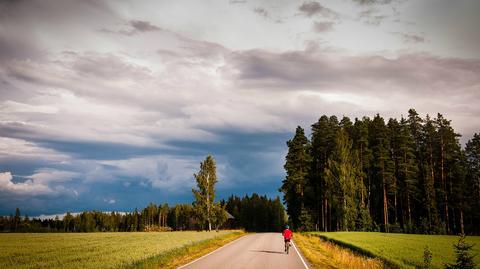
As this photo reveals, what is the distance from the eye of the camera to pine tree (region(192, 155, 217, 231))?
74.2 metres

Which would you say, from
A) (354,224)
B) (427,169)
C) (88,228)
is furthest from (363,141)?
(88,228)

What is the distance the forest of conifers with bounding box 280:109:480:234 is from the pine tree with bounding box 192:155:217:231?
1514 cm

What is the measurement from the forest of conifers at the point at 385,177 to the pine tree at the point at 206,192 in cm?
1514

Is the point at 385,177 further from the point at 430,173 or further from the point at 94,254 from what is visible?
the point at 94,254

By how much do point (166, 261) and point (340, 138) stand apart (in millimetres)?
48427

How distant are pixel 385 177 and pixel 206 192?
→ 114 ft

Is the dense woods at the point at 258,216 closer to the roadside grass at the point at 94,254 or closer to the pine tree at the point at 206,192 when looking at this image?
the pine tree at the point at 206,192

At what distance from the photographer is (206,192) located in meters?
76.2

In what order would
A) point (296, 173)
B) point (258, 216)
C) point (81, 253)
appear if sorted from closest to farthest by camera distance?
point (81, 253) → point (296, 173) → point (258, 216)

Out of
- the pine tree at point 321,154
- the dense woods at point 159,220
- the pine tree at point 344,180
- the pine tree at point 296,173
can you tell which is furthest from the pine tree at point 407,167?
the dense woods at point 159,220

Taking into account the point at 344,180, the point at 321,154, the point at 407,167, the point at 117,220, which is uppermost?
the point at 321,154

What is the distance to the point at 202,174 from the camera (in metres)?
77.3

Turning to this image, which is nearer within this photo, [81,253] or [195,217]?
[81,253]

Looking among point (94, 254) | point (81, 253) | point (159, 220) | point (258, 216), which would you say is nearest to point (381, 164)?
point (94, 254)
